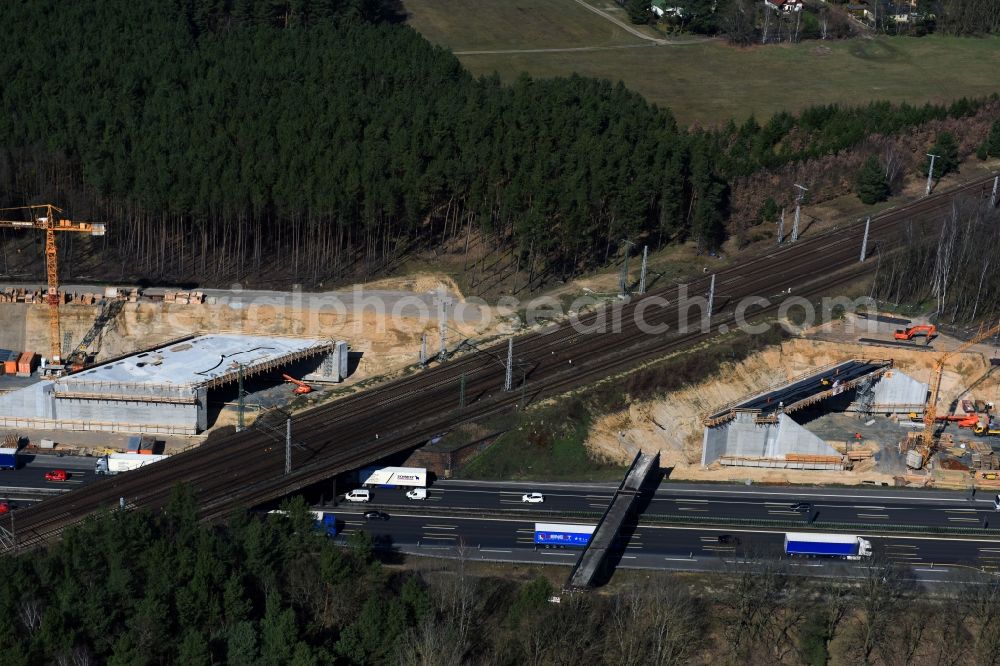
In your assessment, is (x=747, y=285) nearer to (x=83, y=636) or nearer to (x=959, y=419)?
(x=959, y=419)

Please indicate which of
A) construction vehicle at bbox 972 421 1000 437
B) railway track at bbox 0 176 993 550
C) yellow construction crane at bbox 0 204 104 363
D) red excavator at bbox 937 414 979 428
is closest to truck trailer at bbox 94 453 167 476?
railway track at bbox 0 176 993 550

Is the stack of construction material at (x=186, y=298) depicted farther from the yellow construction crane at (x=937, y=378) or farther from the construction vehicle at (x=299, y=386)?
the yellow construction crane at (x=937, y=378)

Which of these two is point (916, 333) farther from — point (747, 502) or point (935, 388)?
point (747, 502)

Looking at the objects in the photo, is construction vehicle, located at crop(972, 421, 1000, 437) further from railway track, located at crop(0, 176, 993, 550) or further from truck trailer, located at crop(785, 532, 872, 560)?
truck trailer, located at crop(785, 532, 872, 560)

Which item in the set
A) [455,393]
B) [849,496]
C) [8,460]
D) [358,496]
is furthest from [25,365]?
[849,496]

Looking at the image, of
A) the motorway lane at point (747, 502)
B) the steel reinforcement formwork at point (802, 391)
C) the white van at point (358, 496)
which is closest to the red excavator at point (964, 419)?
the steel reinforcement formwork at point (802, 391)
